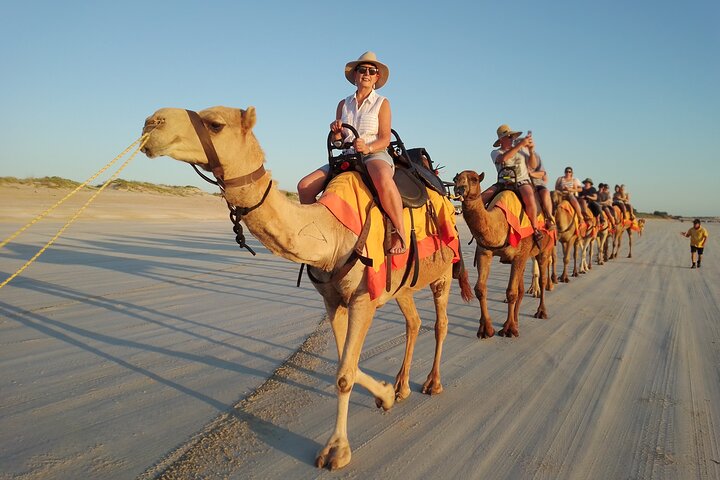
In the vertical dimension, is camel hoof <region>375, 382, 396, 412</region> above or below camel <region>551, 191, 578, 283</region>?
below

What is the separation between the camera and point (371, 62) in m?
4.30

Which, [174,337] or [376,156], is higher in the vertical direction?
[376,156]

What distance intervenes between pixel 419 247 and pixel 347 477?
81.8 inches

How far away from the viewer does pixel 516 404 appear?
4.65 meters

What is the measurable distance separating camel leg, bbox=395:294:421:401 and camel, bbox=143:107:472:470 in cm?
40

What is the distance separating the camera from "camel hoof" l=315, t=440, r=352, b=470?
342 cm

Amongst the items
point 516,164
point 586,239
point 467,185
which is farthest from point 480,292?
point 586,239

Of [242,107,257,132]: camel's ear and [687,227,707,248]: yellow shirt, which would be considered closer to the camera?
[242,107,257,132]: camel's ear

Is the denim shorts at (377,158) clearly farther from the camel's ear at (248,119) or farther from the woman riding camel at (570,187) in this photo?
the woman riding camel at (570,187)

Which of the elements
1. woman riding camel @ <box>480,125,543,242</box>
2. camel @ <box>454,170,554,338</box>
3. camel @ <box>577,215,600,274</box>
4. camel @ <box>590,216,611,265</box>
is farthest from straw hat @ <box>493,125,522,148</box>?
camel @ <box>590,216,611,265</box>

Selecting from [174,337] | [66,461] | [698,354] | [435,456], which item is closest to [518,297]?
[698,354]

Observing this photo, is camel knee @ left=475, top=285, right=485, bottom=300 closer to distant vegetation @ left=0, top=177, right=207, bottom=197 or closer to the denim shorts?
the denim shorts

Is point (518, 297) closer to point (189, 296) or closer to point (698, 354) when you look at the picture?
point (698, 354)

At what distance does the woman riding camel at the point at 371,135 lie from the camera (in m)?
3.88
